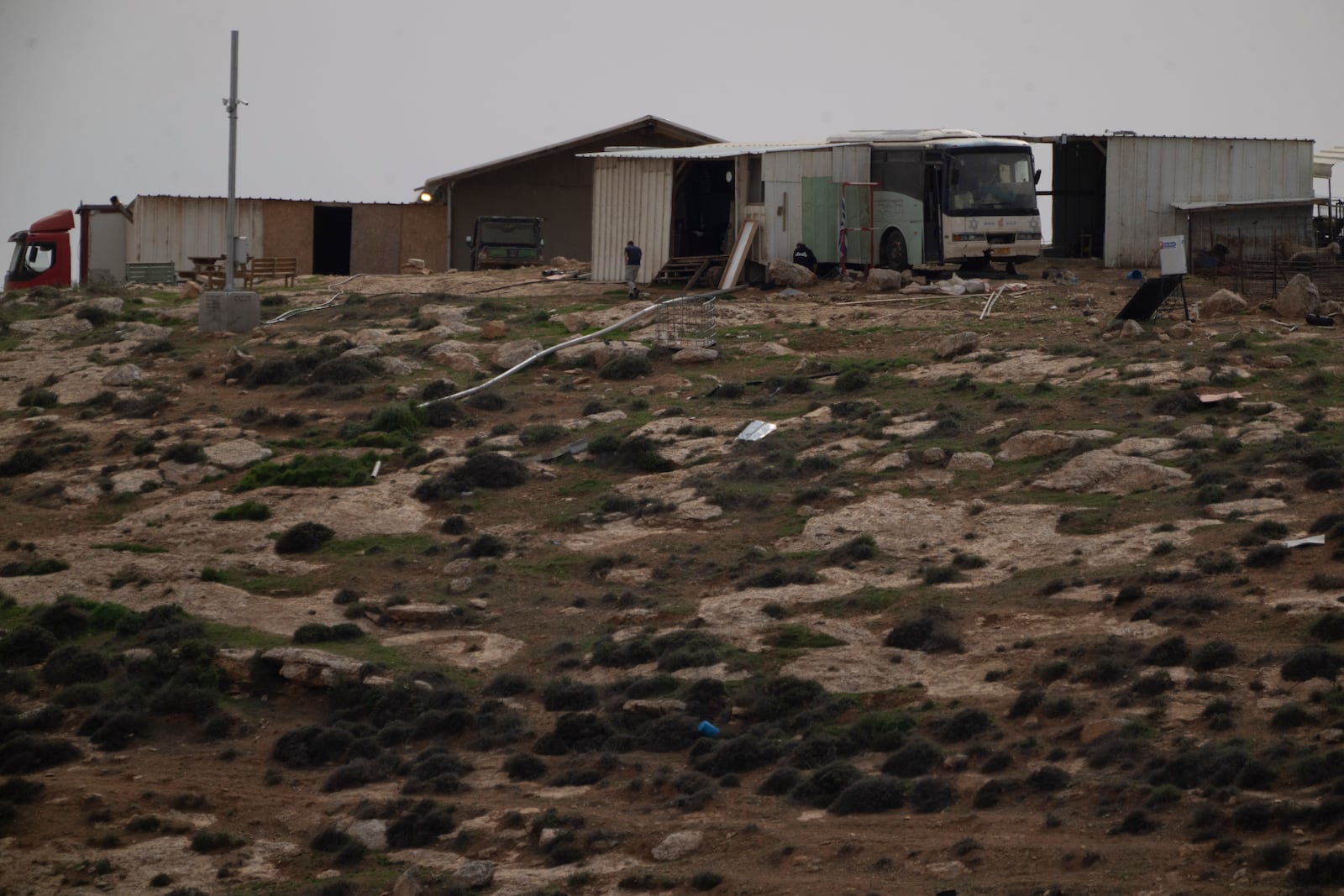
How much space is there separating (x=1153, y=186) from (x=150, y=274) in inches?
1101

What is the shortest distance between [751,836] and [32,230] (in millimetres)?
39531

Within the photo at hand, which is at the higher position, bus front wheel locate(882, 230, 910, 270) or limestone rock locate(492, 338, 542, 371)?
bus front wheel locate(882, 230, 910, 270)

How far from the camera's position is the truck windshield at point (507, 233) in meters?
49.2

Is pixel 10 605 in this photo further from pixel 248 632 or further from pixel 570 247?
pixel 570 247

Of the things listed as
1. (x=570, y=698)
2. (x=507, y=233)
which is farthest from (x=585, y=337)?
(x=507, y=233)

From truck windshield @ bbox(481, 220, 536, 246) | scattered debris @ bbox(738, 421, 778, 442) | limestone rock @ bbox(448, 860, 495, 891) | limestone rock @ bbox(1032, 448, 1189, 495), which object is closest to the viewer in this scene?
limestone rock @ bbox(448, 860, 495, 891)

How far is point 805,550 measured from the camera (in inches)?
817

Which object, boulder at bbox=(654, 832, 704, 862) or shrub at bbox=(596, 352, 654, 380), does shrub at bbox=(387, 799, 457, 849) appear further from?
shrub at bbox=(596, 352, 654, 380)

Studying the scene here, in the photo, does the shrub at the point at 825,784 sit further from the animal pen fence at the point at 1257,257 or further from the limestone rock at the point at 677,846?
the animal pen fence at the point at 1257,257

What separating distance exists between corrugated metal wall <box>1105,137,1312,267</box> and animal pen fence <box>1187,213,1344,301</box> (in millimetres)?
741

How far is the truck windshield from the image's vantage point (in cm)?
4916

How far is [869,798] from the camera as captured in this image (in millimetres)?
13789

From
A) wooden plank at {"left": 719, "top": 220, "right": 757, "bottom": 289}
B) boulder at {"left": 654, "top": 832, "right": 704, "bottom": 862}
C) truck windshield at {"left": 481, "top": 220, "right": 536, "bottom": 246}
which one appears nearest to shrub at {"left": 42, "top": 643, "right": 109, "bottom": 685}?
boulder at {"left": 654, "top": 832, "right": 704, "bottom": 862}

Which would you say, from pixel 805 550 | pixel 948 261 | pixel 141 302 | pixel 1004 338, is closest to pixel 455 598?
pixel 805 550
